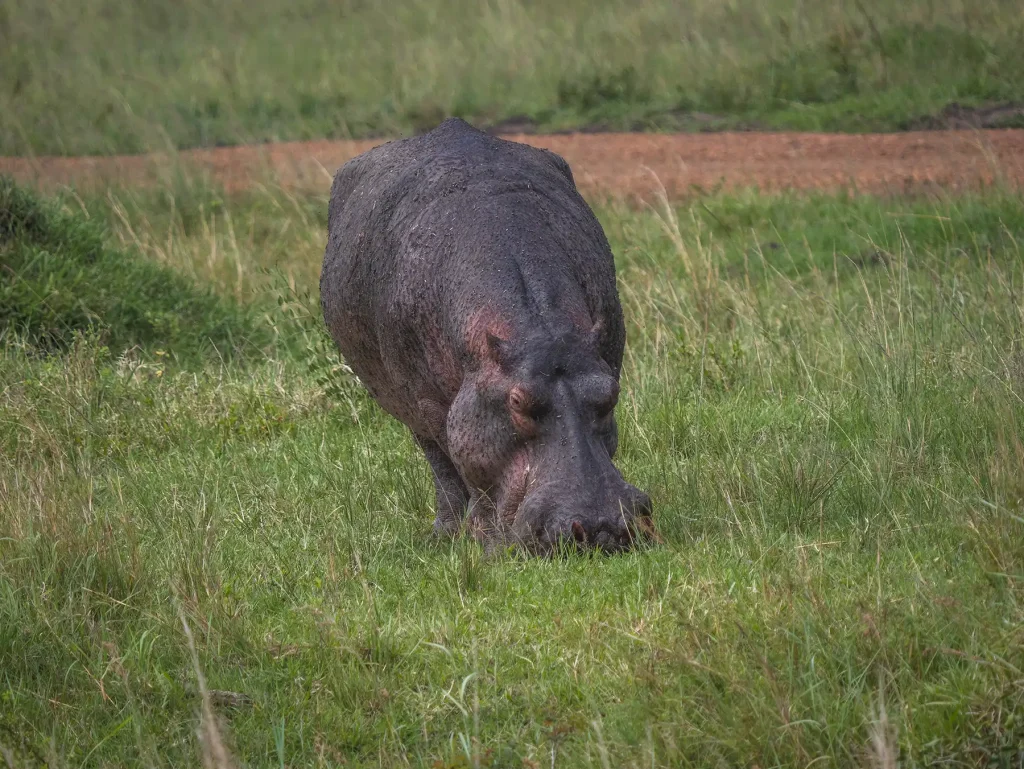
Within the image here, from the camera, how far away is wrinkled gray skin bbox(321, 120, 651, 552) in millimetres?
4766

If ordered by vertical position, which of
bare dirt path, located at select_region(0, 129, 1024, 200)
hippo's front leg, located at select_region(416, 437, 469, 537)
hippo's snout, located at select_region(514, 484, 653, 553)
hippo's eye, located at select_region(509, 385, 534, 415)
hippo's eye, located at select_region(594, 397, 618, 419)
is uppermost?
hippo's eye, located at select_region(509, 385, 534, 415)

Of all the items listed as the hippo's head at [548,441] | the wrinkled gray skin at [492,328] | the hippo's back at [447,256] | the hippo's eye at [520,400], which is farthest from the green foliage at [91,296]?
the hippo's eye at [520,400]

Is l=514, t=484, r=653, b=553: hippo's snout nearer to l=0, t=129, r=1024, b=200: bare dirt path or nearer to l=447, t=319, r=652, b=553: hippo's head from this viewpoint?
l=447, t=319, r=652, b=553: hippo's head

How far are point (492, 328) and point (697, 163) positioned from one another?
8984 mm

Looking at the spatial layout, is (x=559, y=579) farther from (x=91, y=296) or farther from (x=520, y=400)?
(x=91, y=296)

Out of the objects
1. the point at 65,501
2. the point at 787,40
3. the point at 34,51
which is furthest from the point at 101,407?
the point at 34,51

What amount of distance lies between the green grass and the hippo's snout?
10354mm

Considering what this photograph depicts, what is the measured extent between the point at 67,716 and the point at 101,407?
12.5 ft

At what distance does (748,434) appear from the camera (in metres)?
6.48

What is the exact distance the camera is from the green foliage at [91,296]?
9023 mm

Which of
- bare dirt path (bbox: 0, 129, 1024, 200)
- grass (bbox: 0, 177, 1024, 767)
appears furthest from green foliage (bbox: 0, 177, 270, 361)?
bare dirt path (bbox: 0, 129, 1024, 200)

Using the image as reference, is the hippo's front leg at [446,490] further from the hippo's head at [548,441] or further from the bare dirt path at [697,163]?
the bare dirt path at [697,163]

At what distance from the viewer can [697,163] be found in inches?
531

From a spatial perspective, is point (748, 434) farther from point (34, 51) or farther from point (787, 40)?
point (34, 51)
